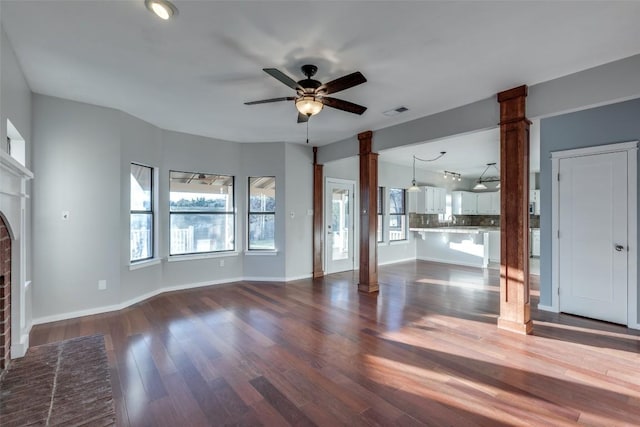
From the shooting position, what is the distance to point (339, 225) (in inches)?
268

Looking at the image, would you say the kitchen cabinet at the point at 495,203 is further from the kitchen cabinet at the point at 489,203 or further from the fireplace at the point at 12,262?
the fireplace at the point at 12,262

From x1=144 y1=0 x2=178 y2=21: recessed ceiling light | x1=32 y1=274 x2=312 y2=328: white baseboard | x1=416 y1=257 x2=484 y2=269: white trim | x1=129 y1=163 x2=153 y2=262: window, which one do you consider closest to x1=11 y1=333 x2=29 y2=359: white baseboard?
x1=32 y1=274 x2=312 y2=328: white baseboard

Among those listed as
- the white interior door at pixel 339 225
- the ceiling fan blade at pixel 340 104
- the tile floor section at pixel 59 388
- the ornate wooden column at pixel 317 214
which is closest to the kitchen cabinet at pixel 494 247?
the white interior door at pixel 339 225

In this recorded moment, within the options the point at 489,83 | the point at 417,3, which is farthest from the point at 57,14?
the point at 489,83

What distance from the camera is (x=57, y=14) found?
214 cm

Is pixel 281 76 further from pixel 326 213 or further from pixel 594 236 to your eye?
pixel 326 213

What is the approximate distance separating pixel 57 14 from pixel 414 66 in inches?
113

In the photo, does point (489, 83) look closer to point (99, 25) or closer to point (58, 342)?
point (99, 25)

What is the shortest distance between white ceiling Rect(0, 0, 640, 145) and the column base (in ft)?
8.47

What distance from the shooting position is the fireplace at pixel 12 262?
2.45m

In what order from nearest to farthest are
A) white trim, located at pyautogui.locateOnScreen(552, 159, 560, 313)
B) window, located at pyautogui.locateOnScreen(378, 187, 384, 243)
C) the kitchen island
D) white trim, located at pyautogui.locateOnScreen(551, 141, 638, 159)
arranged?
white trim, located at pyautogui.locateOnScreen(551, 141, 638, 159) < white trim, located at pyautogui.locateOnScreen(552, 159, 560, 313) < the kitchen island < window, located at pyautogui.locateOnScreen(378, 187, 384, 243)

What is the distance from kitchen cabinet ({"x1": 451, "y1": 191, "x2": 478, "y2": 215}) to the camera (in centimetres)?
958

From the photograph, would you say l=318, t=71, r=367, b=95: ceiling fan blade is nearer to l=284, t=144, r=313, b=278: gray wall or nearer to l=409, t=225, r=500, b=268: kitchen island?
l=284, t=144, r=313, b=278: gray wall

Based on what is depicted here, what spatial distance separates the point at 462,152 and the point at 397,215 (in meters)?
2.44
